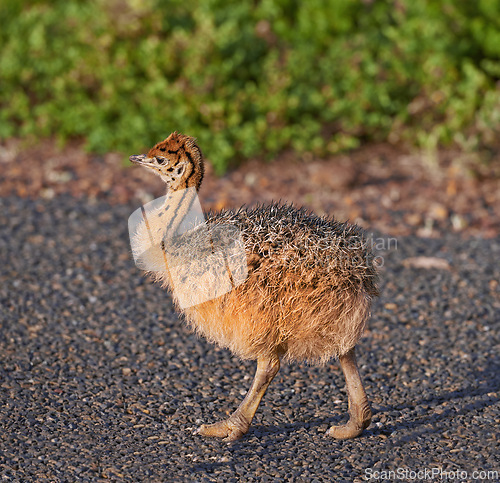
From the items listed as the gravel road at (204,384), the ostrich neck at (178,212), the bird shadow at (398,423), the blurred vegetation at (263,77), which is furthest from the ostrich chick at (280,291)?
the blurred vegetation at (263,77)

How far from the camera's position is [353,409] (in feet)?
15.0

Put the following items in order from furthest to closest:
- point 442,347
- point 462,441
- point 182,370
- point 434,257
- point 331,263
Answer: point 434,257
point 442,347
point 182,370
point 462,441
point 331,263

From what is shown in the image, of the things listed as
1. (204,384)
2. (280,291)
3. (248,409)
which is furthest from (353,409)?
(204,384)

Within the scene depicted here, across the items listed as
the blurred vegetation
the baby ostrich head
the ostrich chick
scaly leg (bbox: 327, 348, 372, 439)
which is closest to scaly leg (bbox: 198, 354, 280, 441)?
the ostrich chick

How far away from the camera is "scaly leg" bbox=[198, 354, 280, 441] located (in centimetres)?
446

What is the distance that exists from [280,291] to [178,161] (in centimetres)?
96

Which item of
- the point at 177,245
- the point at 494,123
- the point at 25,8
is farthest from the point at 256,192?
the point at 25,8

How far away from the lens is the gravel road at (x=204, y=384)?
433 centimetres

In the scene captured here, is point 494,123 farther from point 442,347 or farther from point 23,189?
point 23,189

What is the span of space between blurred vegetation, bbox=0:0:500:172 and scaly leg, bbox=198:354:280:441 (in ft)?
17.9

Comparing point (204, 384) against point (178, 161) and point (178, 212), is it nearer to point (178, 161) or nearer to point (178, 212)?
point (178, 212)

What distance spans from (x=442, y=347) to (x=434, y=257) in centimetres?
183

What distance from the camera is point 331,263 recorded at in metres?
4.23

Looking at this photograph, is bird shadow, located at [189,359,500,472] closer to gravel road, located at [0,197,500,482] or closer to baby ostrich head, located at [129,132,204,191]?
gravel road, located at [0,197,500,482]
